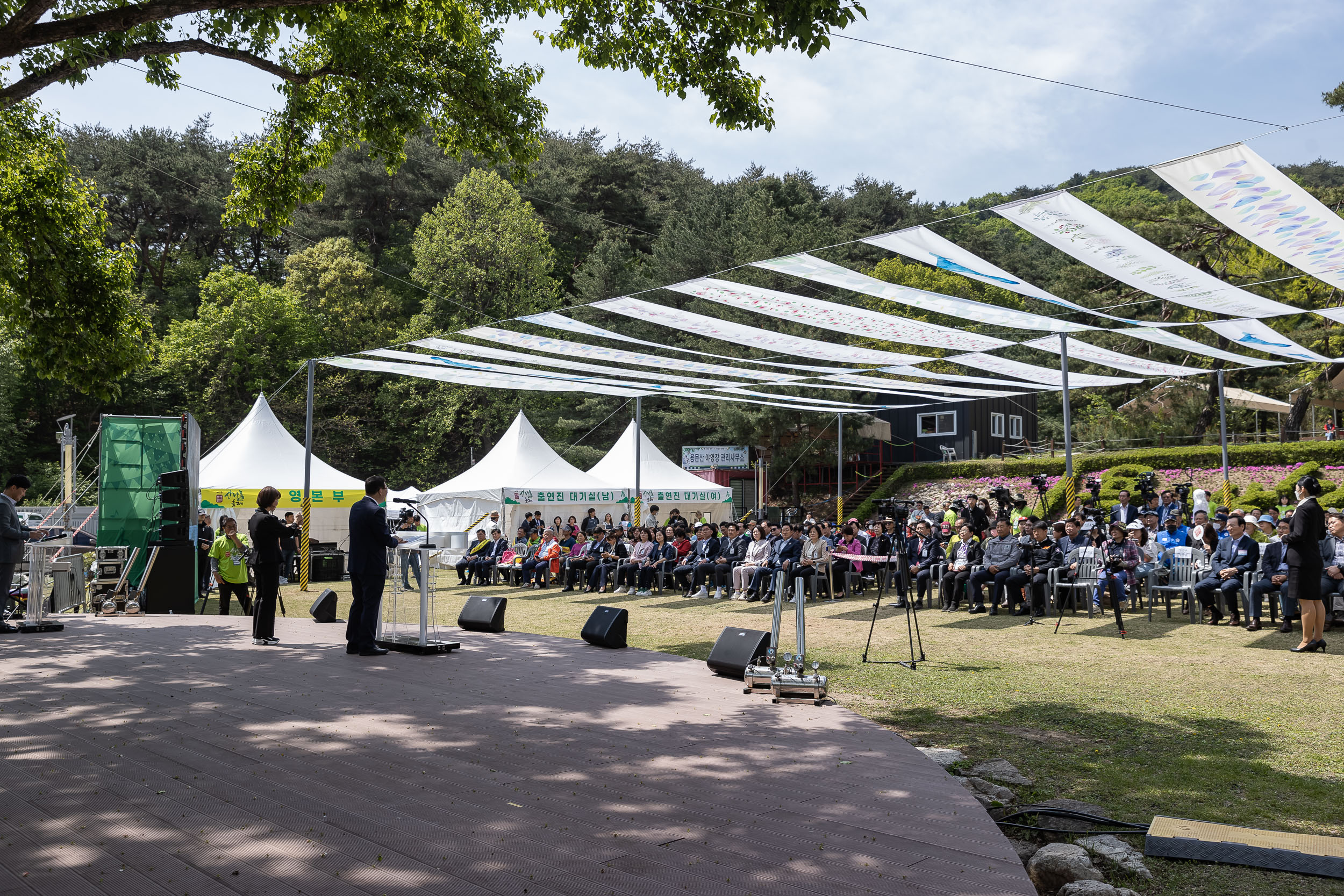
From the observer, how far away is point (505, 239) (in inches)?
1294

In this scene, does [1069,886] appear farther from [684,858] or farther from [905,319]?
[905,319]

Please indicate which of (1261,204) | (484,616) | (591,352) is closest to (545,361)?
(591,352)

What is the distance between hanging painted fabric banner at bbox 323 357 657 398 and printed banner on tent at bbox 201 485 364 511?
176 inches

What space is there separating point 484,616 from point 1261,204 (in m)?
7.84

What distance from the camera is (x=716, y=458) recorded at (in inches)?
1078

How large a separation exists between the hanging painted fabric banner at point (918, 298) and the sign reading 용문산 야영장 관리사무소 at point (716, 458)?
56.0 feet

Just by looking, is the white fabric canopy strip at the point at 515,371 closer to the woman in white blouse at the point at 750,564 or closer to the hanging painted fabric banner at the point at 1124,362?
the woman in white blouse at the point at 750,564

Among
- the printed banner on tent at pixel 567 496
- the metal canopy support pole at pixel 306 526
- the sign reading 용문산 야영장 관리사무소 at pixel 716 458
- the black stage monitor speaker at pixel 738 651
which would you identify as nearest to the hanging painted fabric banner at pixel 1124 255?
the black stage monitor speaker at pixel 738 651

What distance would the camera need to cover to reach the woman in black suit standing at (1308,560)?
733cm

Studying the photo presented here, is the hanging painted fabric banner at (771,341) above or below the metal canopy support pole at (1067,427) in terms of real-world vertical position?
above

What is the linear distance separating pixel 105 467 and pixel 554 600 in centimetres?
637

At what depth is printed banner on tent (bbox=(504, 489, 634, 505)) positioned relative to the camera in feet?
63.4

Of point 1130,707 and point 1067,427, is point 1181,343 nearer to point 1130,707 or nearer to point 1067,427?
point 1067,427

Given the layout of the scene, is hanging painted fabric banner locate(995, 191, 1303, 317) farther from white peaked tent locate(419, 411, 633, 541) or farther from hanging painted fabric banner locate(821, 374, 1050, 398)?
white peaked tent locate(419, 411, 633, 541)
